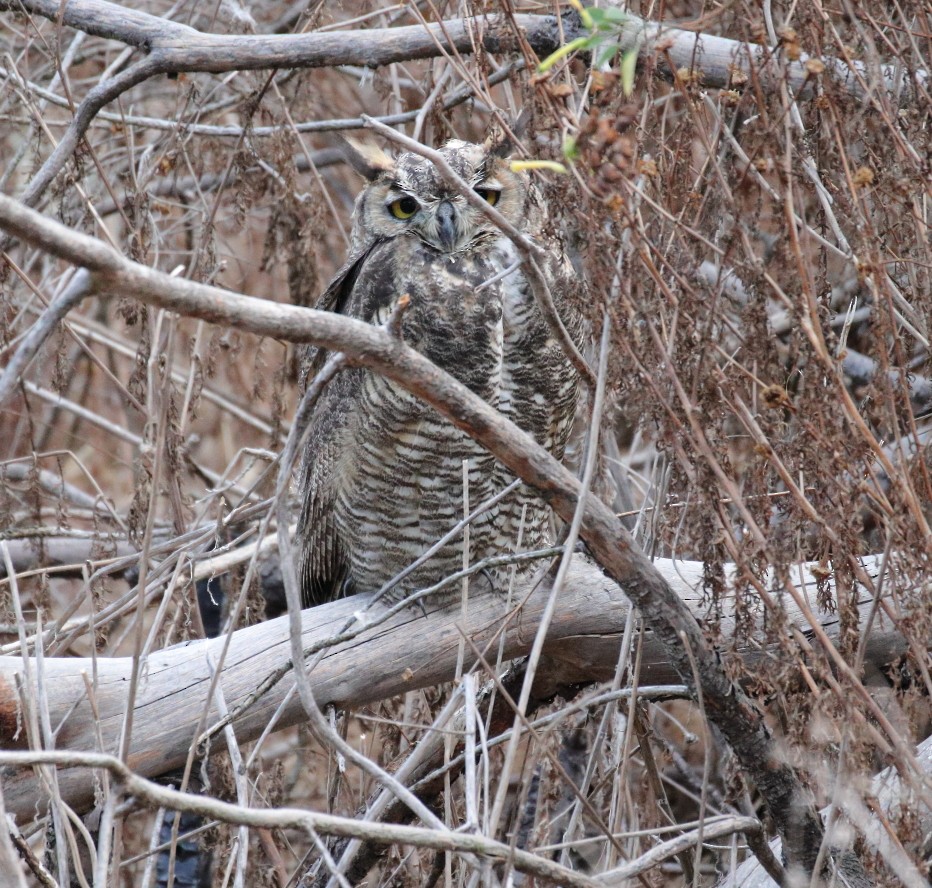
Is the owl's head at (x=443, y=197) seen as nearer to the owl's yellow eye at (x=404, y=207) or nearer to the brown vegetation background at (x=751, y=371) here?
the owl's yellow eye at (x=404, y=207)

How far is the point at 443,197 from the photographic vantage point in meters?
2.65

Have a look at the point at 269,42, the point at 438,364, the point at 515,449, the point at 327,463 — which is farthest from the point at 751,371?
the point at 269,42

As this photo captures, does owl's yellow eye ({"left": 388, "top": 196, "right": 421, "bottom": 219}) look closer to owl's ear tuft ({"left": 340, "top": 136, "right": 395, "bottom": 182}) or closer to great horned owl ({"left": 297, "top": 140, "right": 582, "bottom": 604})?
great horned owl ({"left": 297, "top": 140, "right": 582, "bottom": 604})

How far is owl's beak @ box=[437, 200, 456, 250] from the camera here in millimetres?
2598

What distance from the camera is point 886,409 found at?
1.72m

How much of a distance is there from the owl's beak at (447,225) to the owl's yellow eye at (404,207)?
0.11 metres

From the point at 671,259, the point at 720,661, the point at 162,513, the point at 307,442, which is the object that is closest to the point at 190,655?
the point at 307,442

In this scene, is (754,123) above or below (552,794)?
above

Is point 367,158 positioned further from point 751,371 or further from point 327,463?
point 751,371

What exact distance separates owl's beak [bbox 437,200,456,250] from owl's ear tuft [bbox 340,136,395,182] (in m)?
0.28

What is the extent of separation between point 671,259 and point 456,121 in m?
2.34

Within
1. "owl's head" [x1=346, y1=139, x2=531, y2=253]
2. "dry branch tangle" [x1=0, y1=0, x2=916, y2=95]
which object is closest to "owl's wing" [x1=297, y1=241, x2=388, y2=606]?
"owl's head" [x1=346, y1=139, x2=531, y2=253]

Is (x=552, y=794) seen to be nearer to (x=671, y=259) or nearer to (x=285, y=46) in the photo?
(x=671, y=259)

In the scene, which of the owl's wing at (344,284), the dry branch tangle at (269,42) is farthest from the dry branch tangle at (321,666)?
the dry branch tangle at (269,42)
